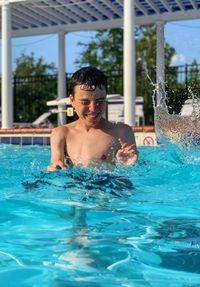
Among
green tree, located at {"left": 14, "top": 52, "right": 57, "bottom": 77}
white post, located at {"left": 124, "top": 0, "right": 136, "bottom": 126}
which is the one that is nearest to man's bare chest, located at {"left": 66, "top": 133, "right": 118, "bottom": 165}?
white post, located at {"left": 124, "top": 0, "right": 136, "bottom": 126}

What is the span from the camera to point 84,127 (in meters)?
3.77

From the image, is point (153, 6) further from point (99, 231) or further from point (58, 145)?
point (99, 231)

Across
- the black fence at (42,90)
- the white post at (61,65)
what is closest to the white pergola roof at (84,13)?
the white post at (61,65)

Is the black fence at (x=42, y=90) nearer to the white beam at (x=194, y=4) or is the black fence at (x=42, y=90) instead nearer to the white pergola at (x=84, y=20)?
the white pergola at (x=84, y=20)

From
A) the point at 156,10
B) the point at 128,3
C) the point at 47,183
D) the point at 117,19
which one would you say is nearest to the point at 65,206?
the point at 47,183

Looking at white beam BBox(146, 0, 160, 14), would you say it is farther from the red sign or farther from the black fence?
the red sign

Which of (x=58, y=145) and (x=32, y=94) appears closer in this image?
(x=58, y=145)

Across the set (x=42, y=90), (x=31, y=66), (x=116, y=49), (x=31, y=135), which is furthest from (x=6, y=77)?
(x=31, y=66)

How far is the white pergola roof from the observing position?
13469 mm

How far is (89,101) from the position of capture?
3.41 m

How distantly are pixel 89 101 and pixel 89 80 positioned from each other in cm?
14

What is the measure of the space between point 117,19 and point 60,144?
12.0 meters

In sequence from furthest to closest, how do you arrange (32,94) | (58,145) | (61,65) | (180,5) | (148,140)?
(32,94) < (61,65) < (180,5) < (148,140) < (58,145)

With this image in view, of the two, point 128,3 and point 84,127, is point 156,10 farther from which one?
point 84,127
